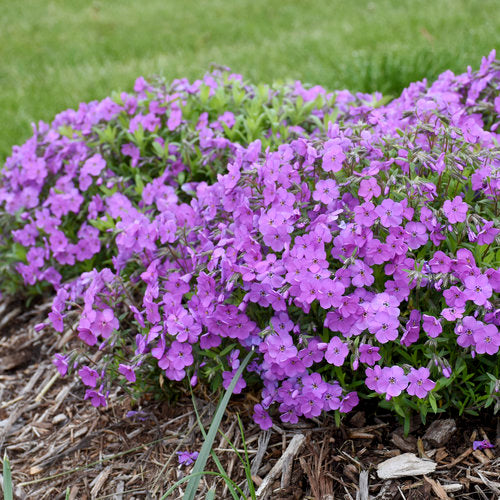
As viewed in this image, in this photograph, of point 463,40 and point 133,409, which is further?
point 463,40

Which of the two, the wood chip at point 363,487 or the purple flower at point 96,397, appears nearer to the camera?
the wood chip at point 363,487

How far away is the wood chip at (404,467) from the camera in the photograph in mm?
2047

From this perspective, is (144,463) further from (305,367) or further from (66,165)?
(66,165)

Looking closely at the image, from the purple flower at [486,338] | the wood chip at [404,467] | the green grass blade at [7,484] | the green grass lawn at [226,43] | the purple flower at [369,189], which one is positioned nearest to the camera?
the green grass blade at [7,484]

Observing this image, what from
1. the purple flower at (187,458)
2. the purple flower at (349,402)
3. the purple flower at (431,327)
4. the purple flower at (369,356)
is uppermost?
the purple flower at (431,327)

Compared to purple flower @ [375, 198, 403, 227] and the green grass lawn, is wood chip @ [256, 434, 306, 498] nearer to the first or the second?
purple flower @ [375, 198, 403, 227]

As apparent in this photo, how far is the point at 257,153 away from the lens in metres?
2.54

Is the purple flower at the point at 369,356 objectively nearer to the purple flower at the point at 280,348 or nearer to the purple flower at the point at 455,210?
the purple flower at the point at 280,348

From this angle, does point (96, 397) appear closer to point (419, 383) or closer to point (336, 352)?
point (336, 352)

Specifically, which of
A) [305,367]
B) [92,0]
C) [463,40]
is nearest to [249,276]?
[305,367]

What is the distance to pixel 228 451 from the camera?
235 centimetres

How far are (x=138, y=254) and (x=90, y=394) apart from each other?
652mm

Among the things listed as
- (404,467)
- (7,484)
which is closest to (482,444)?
(404,467)

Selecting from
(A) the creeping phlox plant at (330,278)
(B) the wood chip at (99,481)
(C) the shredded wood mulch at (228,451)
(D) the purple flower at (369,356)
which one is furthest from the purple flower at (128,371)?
(D) the purple flower at (369,356)
